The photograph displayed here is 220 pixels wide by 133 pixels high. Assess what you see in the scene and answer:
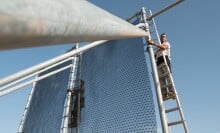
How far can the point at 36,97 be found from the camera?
→ 7.08 m

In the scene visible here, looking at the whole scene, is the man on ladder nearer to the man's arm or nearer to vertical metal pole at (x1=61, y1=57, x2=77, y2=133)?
the man's arm

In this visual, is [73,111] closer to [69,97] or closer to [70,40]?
[69,97]

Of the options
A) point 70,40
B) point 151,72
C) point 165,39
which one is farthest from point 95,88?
point 70,40

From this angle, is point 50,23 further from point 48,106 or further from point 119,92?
point 48,106

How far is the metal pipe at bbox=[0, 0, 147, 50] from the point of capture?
0.51 meters

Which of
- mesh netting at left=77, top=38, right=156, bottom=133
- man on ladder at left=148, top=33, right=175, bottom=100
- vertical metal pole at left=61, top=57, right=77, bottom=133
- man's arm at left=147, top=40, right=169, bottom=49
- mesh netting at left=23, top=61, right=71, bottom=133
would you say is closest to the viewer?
mesh netting at left=77, top=38, right=156, bottom=133

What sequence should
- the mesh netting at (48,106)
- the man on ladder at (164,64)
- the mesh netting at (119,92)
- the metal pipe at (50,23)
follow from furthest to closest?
the mesh netting at (48,106) < the man on ladder at (164,64) < the mesh netting at (119,92) < the metal pipe at (50,23)

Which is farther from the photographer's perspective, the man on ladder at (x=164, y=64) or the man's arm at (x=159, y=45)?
the man's arm at (x=159, y=45)

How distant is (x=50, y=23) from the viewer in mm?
587

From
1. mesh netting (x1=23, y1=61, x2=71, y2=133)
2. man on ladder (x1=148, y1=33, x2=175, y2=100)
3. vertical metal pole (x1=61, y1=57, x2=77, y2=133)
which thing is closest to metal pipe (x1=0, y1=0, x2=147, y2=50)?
man on ladder (x1=148, y1=33, x2=175, y2=100)

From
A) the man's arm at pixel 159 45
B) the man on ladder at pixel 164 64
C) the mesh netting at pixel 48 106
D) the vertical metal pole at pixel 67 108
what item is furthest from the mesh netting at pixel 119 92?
the mesh netting at pixel 48 106

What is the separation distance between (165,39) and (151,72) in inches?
60.4

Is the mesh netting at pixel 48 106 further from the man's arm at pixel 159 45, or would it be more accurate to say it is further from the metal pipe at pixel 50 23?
the metal pipe at pixel 50 23

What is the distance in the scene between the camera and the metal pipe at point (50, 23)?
1.69 feet
